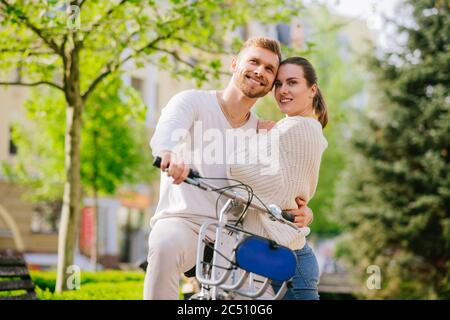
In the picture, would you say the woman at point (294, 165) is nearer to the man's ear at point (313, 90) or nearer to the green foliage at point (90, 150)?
the man's ear at point (313, 90)

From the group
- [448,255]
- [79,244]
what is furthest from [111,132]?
[79,244]

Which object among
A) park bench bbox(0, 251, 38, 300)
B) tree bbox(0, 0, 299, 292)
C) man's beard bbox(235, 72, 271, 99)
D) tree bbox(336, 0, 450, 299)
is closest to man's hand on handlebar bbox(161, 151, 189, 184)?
man's beard bbox(235, 72, 271, 99)

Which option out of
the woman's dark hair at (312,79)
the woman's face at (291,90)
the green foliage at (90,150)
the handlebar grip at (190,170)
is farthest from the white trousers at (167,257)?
the green foliage at (90,150)

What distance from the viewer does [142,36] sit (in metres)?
9.34

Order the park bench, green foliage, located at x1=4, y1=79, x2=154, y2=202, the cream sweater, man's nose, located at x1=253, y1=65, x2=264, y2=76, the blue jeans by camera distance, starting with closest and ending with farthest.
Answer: the cream sweater, man's nose, located at x1=253, y1=65, x2=264, y2=76, the blue jeans, the park bench, green foliage, located at x1=4, y1=79, x2=154, y2=202

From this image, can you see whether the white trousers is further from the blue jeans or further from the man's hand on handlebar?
the blue jeans

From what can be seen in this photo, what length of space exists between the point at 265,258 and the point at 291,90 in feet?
3.76

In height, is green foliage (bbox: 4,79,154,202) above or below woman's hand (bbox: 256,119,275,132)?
below

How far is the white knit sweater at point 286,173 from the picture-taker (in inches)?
143

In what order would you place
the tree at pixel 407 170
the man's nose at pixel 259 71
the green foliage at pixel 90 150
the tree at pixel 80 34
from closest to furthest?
the man's nose at pixel 259 71 < the tree at pixel 80 34 < the green foliage at pixel 90 150 < the tree at pixel 407 170

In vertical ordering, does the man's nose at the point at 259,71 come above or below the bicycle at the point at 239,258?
above

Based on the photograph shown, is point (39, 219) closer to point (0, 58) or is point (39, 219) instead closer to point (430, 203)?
point (430, 203)

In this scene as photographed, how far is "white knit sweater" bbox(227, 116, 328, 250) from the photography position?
11.9 ft

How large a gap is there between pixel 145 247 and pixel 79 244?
445 centimetres
